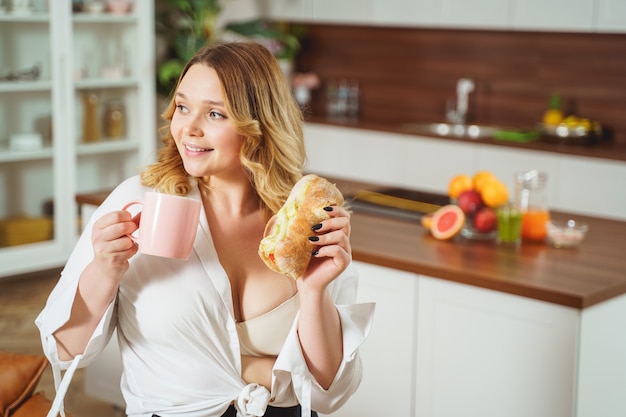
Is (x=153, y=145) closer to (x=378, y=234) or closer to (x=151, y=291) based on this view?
(x=378, y=234)

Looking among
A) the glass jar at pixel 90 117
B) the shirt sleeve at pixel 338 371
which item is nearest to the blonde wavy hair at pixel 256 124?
the shirt sleeve at pixel 338 371

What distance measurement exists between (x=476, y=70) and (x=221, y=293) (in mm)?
4525

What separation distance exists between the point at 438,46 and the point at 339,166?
38.4 inches

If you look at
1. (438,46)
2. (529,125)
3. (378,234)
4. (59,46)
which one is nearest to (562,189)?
(529,125)

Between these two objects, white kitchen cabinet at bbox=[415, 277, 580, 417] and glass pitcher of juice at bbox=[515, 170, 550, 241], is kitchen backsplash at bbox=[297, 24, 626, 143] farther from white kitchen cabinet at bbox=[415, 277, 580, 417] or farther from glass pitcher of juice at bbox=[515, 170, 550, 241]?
white kitchen cabinet at bbox=[415, 277, 580, 417]

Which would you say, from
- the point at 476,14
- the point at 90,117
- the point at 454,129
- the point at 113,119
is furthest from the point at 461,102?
the point at 90,117

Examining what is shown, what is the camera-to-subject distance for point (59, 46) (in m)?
5.33

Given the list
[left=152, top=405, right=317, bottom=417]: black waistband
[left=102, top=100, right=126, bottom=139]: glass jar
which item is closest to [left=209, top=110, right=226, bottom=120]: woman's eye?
[left=152, top=405, right=317, bottom=417]: black waistband

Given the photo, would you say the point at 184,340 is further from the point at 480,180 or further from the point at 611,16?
the point at 611,16

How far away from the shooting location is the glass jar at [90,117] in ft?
18.4

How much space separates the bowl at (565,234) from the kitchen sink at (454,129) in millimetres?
2875

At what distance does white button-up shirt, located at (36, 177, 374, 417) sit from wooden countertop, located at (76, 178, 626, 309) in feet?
2.42

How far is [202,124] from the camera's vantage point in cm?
168

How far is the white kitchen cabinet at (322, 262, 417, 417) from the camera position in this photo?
2.71 meters
